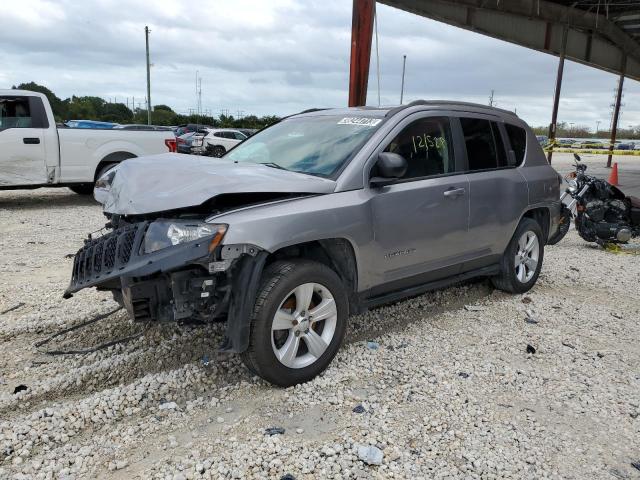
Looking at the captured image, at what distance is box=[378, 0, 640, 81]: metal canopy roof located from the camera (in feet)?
57.9

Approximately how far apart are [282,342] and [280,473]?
979 mm

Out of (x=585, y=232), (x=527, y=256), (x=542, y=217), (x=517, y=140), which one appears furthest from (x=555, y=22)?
(x=527, y=256)

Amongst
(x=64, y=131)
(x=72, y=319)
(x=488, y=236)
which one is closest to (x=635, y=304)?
(x=488, y=236)

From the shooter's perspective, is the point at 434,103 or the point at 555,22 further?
the point at 555,22

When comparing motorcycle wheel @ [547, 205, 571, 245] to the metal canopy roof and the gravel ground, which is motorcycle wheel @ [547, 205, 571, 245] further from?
the metal canopy roof

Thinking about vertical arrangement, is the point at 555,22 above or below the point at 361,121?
above

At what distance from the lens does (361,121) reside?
436 centimetres

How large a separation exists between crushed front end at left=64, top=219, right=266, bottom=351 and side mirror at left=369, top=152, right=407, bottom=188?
1.11 metres

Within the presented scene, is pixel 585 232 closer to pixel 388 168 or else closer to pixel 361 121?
pixel 361 121

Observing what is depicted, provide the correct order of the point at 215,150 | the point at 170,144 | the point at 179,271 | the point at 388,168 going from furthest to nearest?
the point at 215,150, the point at 170,144, the point at 388,168, the point at 179,271

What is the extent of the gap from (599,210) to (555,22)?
1361 centimetres

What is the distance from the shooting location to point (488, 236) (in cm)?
500

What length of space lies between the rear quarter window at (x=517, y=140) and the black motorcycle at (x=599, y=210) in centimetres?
291

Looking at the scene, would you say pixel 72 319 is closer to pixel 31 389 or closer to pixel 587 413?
pixel 31 389
